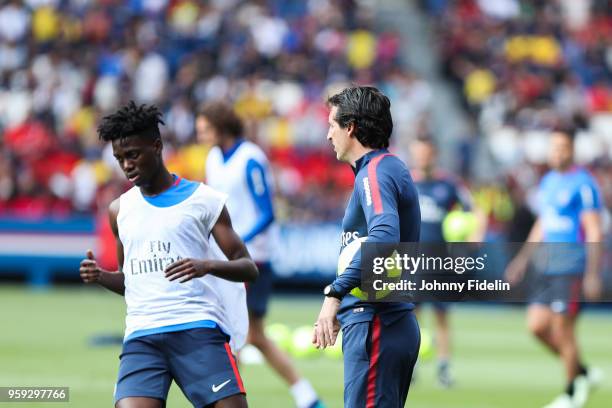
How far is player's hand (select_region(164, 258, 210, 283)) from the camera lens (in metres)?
6.21

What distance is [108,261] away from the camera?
1623cm

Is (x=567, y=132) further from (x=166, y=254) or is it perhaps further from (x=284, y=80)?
(x=284, y=80)

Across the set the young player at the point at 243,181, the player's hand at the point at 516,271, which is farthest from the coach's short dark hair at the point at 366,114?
the young player at the point at 243,181

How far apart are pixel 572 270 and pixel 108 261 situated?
289 inches

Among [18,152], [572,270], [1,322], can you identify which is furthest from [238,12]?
[572,270]

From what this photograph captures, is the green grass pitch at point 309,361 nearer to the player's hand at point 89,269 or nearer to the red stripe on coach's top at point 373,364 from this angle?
the player's hand at point 89,269

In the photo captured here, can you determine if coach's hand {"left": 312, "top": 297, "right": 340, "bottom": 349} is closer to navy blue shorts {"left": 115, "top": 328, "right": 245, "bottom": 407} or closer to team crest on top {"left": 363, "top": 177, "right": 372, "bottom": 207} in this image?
team crest on top {"left": 363, "top": 177, "right": 372, "bottom": 207}

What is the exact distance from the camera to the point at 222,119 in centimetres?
1031

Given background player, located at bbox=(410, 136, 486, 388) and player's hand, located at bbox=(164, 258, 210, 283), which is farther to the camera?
background player, located at bbox=(410, 136, 486, 388)

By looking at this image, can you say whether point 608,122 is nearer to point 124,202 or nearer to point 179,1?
point 179,1

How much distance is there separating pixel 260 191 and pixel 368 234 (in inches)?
175

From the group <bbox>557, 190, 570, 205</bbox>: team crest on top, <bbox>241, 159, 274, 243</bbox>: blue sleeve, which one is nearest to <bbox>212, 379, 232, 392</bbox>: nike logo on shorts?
<bbox>241, 159, 274, 243</bbox>: blue sleeve

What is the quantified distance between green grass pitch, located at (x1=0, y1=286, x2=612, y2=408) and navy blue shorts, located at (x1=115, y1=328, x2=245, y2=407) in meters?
3.62

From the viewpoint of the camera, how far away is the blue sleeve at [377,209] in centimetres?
579
